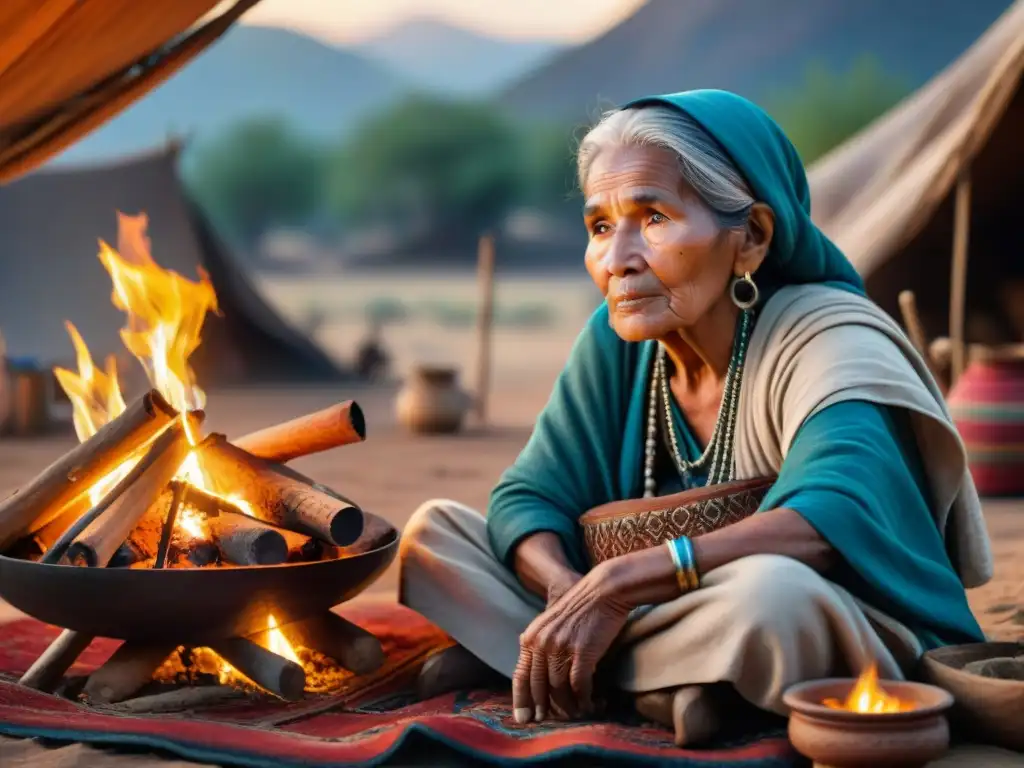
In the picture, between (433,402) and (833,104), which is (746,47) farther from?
(433,402)

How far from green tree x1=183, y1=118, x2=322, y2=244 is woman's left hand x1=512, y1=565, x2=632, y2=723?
37.0 metres

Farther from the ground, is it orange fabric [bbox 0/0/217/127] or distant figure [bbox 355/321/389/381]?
distant figure [bbox 355/321/389/381]

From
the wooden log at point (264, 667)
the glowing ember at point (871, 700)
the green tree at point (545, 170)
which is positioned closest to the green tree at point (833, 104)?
the green tree at point (545, 170)

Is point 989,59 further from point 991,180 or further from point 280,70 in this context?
point 280,70

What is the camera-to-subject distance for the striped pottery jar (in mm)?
5977

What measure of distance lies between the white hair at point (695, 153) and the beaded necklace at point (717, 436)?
0.79ft

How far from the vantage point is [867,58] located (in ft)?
160

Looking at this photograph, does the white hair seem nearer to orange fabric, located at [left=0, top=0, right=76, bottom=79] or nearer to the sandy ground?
the sandy ground

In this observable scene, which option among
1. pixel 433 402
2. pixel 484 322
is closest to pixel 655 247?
pixel 433 402

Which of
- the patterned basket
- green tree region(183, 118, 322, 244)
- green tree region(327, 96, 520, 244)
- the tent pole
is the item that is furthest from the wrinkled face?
green tree region(183, 118, 322, 244)

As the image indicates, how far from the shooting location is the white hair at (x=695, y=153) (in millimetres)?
2525

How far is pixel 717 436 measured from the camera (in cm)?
267

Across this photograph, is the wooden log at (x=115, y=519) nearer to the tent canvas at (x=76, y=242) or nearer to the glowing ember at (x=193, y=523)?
the glowing ember at (x=193, y=523)

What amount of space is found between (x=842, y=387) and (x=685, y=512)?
38 centimetres
